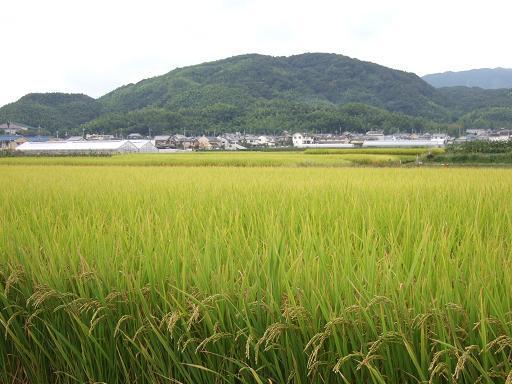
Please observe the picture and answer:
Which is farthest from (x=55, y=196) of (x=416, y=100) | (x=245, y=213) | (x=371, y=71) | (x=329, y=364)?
(x=371, y=71)

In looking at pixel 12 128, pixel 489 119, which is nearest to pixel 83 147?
pixel 12 128

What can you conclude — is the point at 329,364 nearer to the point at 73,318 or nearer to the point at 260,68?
the point at 73,318

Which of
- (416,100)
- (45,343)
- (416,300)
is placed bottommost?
(45,343)

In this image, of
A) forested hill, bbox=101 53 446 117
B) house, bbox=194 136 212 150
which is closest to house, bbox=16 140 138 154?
house, bbox=194 136 212 150

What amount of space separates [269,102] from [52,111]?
57.1 metres

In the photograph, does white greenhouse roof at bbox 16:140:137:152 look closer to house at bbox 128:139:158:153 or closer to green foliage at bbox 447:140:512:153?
house at bbox 128:139:158:153

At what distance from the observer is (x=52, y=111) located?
12038 cm

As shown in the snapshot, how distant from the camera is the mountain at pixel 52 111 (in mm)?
115438

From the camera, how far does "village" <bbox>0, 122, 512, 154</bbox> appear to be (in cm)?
5313

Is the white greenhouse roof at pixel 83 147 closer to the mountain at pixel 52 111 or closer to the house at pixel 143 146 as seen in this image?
the house at pixel 143 146

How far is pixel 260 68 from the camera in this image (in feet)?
523

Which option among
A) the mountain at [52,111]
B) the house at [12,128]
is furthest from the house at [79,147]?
the mountain at [52,111]

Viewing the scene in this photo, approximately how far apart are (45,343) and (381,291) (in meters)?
1.39

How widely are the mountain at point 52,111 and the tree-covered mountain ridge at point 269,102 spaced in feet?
0.83
